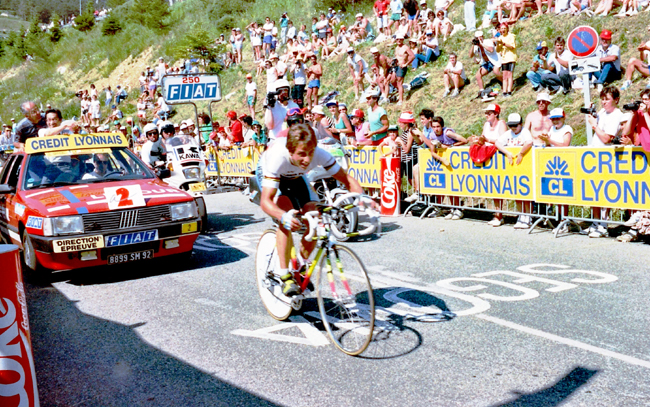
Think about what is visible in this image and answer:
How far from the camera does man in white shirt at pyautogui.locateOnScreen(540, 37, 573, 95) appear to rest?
15.7m

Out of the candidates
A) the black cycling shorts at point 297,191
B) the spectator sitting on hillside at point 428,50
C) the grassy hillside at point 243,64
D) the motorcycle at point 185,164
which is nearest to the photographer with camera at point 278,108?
the motorcycle at point 185,164

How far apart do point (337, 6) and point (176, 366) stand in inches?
1393

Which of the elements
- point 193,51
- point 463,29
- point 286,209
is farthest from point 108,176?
point 193,51

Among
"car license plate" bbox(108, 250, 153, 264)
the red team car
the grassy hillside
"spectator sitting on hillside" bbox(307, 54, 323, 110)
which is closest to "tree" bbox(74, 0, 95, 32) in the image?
the grassy hillside

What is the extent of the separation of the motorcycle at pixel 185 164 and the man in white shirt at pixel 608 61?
939 cm

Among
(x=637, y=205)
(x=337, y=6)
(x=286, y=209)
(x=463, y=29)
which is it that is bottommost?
(x=637, y=205)

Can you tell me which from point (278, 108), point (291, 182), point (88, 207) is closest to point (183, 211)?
point (88, 207)

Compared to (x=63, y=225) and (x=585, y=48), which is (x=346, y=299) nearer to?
(x=63, y=225)

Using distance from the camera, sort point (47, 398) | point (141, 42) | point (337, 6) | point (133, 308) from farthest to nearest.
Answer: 1. point (141, 42)
2. point (337, 6)
3. point (133, 308)
4. point (47, 398)

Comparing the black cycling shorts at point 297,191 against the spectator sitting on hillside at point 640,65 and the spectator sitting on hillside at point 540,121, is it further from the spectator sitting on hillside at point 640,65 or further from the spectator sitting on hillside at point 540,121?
the spectator sitting on hillside at point 640,65

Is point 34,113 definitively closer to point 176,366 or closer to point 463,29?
point 176,366

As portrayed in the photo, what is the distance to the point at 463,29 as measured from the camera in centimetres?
2264

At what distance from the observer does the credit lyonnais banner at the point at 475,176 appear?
33.6 ft

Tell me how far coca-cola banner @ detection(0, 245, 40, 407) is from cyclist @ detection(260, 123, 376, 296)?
200cm
